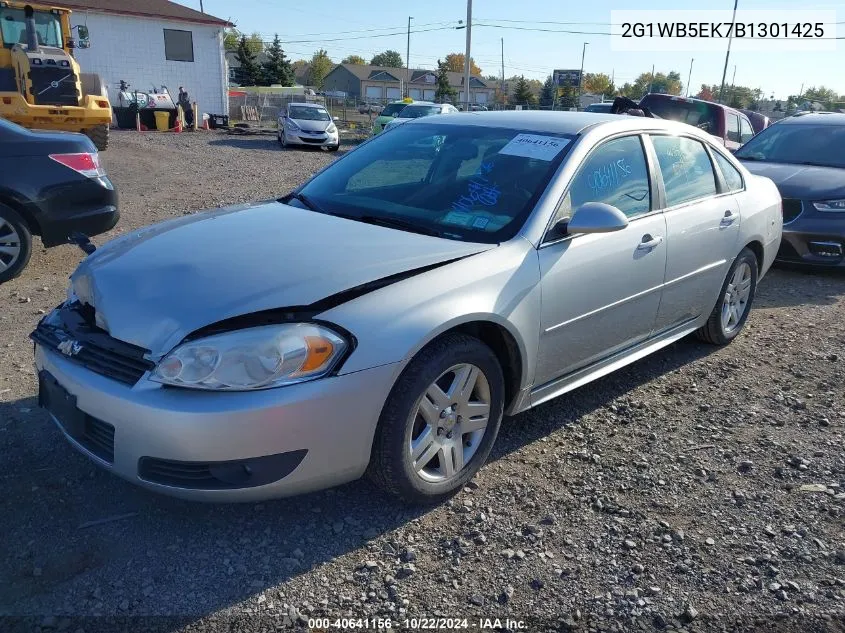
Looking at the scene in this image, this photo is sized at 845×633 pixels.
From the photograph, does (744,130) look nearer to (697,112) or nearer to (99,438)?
(697,112)

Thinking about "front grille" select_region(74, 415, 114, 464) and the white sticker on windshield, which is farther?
the white sticker on windshield

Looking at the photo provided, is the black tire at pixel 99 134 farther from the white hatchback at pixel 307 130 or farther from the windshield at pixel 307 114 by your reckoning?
the windshield at pixel 307 114

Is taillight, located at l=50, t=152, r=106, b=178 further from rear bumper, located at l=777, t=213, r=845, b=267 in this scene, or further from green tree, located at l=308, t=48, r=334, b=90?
green tree, located at l=308, t=48, r=334, b=90

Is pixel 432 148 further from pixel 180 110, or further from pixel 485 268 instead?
pixel 180 110

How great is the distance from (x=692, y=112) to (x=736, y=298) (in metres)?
7.97

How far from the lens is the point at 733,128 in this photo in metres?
12.6

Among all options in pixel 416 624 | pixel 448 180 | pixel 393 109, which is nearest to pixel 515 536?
pixel 416 624

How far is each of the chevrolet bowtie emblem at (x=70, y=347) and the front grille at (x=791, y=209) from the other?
6.93 m

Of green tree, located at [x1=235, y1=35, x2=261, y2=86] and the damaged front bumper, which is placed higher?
green tree, located at [x1=235, y1=35, x2=261, y2=86]

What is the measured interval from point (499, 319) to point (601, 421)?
1272 millimetres

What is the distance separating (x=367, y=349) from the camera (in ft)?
8.52

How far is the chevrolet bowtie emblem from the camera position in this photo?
9.12ft

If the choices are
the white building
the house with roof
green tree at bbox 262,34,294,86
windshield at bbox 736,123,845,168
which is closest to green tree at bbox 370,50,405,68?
the house with roof

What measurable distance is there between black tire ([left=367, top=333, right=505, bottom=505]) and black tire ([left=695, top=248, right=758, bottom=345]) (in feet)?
8.11
